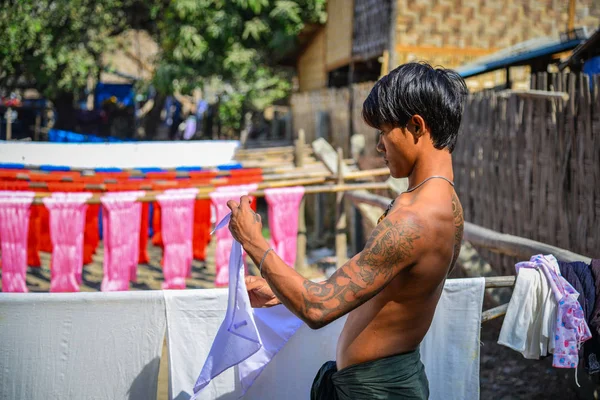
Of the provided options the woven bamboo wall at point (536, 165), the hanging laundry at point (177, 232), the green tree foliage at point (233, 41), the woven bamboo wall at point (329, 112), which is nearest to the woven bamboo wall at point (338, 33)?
the green tree foliage at point (233, 41)

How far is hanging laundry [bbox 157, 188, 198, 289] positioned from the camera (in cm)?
576

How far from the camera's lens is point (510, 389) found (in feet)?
14.4

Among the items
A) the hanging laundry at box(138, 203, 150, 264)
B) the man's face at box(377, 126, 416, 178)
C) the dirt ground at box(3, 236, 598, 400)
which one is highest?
the man's face at box(377, 126, 416, 178)

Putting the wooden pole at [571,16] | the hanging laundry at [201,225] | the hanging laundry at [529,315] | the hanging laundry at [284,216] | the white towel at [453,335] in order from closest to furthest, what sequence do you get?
1. the hanging laundry at [529,315]
2. the white towel at [453,335]
3. the hanging laundry at [284,216]
4. the hanging laundry at [201,225]
5. the wooden pole at [571,16]

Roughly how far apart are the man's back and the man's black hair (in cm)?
19

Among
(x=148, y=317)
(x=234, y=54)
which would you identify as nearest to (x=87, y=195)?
(x=148, y=317)

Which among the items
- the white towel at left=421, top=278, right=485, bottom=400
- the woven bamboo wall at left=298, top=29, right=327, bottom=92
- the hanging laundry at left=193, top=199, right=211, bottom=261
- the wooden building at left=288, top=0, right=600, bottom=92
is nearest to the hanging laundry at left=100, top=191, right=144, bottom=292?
the hanging laundry at left=193, top=199, right=211, bottom=261

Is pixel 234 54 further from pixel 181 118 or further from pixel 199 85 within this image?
pixel 181 118

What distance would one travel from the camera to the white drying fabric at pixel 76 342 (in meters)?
2.59

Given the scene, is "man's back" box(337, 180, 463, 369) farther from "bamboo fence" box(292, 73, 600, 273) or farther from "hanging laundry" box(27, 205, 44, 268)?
"hanging laundry" box(27, 205, 44, 268)

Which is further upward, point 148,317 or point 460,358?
point 148,317

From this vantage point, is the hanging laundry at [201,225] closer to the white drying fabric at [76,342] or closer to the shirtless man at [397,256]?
the white drying fabric at [76,342]

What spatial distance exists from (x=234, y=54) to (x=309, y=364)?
41.3ft

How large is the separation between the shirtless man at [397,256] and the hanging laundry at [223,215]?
3921 mm
